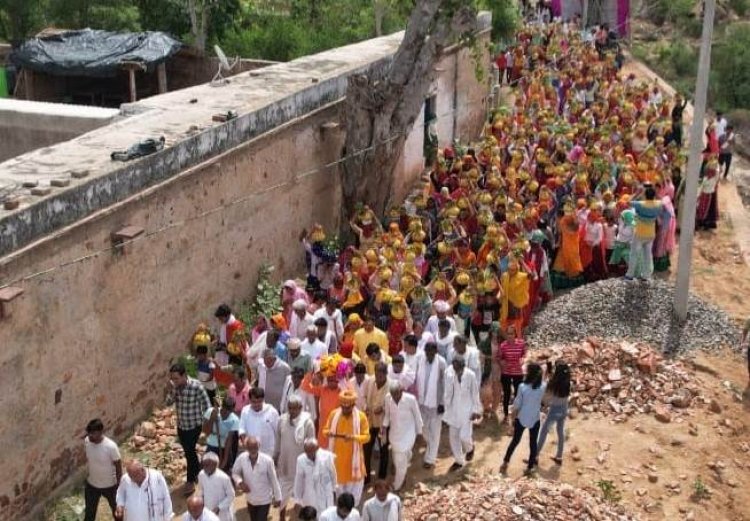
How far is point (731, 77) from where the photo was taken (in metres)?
31.7

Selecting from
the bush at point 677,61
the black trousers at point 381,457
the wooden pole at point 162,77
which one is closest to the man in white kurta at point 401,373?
the black trousers at point 381,457

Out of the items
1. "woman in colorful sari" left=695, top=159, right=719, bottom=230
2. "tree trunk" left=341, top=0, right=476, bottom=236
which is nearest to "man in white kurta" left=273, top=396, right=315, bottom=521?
"tree trunk" left=341, top=0, right=476, bottom=236

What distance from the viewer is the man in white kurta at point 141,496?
738cm

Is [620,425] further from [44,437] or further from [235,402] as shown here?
[44,437]

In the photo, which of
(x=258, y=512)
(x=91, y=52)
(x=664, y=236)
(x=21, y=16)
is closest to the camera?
(x=258, y=512)

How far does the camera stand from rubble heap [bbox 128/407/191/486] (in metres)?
9.45

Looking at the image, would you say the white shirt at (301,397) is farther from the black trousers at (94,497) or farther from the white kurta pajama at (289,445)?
the black trousers at (94,497)

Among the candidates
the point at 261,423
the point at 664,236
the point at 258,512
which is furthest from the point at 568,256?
the point at 258,512

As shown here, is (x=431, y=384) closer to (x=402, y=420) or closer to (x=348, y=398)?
(x=402, y=420)

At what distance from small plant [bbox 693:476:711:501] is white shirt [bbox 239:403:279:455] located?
403cm

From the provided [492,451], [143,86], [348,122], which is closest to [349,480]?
[492,451]

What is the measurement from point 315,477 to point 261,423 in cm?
75

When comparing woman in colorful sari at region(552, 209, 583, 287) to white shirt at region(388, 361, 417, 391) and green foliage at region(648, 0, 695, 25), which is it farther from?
green foliage at region(648, 0, 695, 25)

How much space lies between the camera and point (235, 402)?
8.70m
